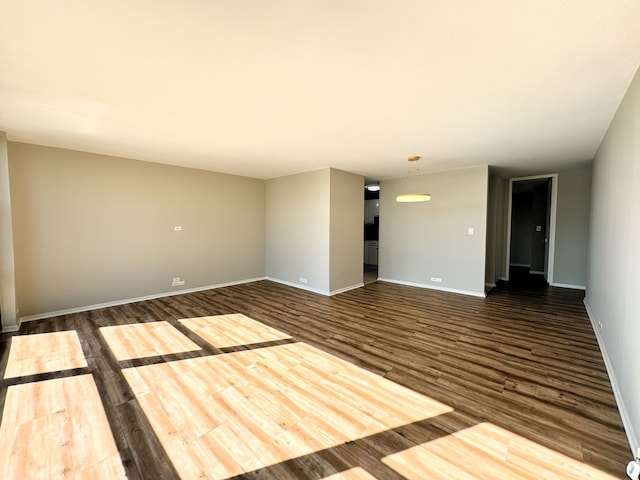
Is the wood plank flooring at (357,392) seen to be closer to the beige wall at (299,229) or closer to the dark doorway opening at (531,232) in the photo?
the beige wall at (299,229)

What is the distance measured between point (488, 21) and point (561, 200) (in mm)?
6409

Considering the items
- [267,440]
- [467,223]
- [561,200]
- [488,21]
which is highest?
[488,21]

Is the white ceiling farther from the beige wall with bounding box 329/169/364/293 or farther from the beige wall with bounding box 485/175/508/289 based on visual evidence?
the beige wall with bounding box 485/175/508/289

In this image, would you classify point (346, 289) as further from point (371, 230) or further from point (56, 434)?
point (56, 434)

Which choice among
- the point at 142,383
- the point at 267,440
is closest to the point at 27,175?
the point at 142,383

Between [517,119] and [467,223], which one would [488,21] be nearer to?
[517,119]

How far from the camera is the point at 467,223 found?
5402 mm

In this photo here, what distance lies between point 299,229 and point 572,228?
240 inches

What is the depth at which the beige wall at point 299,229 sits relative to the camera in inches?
215

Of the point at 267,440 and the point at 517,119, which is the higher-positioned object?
the point at 517,119

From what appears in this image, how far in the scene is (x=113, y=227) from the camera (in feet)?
15.0

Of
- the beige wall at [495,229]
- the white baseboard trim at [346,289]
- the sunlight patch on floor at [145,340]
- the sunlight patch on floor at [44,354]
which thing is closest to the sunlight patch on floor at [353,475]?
the sunlight patch on floor at [145,340]

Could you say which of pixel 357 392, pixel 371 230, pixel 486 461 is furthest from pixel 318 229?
pixel 486 461

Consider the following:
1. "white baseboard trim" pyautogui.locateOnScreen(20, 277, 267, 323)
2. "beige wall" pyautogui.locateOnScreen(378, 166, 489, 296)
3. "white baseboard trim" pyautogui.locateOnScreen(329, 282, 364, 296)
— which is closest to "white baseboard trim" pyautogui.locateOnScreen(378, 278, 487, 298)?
"beige wall" pyautogui.locateOnScreen(378, 166, 489, 296)
